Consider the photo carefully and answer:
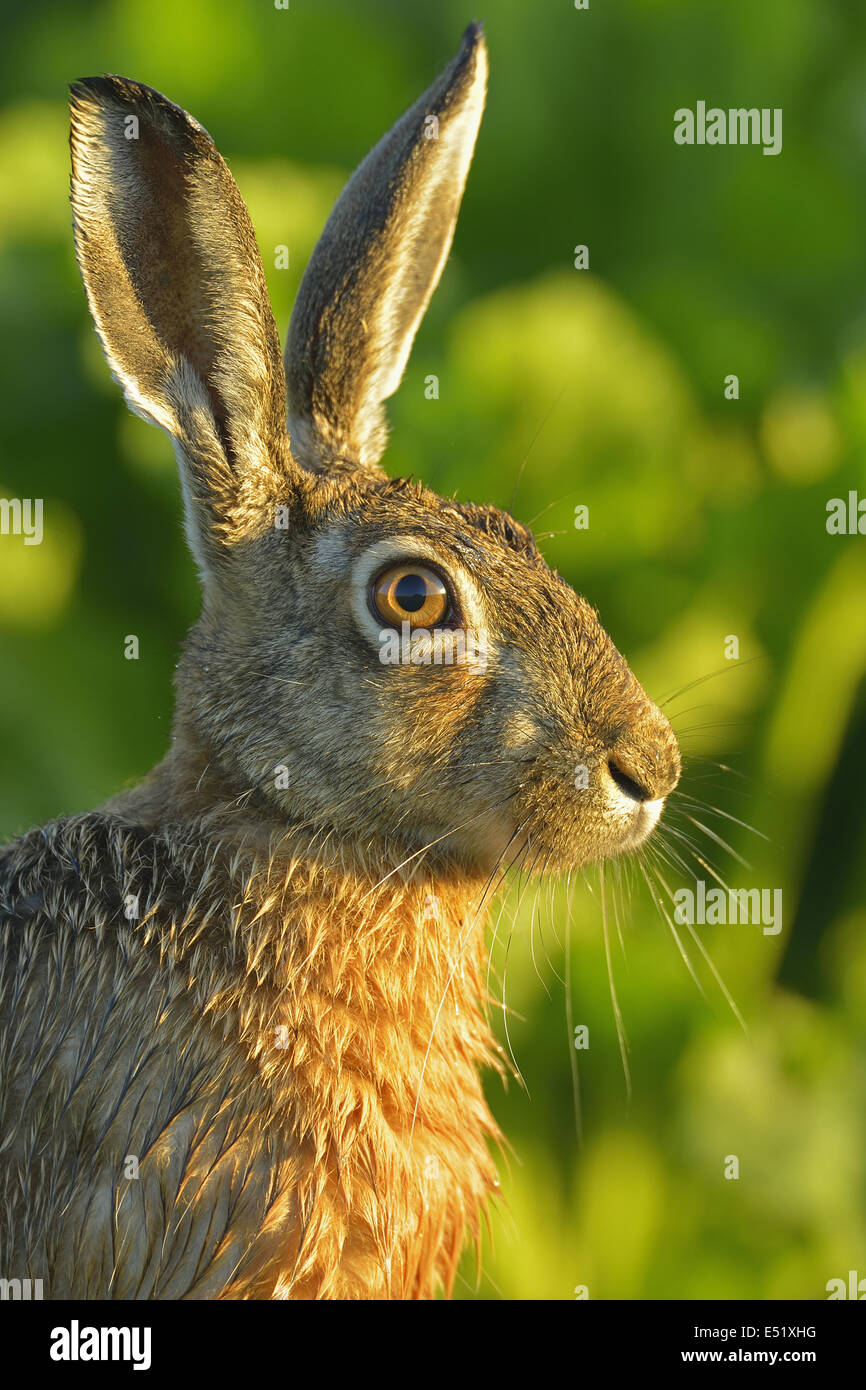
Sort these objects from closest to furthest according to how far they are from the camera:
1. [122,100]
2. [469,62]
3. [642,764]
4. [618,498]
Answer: [122,100] → [642,764] → [469,62] → [618,498]

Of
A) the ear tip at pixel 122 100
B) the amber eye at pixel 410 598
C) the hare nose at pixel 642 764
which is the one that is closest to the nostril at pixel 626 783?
the hare nose at pixel 642 764

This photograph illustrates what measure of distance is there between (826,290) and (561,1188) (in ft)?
4.24

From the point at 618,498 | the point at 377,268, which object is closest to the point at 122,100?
the point at 377,268

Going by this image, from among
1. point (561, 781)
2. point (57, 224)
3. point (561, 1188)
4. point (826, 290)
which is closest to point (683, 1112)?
point (561, 1188)

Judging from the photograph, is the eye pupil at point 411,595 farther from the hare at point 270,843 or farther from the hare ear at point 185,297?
the hare ear at point 185,297

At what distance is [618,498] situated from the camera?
68.8 inches

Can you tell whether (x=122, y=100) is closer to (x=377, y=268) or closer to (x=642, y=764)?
(x=377, y=268)

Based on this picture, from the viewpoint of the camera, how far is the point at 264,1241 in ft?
3.03

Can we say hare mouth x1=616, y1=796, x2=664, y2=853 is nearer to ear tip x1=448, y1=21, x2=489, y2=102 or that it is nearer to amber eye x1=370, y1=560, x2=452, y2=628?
amber eye x1=370, y1=560, x2=452, y2=628

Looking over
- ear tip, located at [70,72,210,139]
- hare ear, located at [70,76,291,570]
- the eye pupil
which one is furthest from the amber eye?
ear tip, located at [70,72,210,139]

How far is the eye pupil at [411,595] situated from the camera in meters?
0.97

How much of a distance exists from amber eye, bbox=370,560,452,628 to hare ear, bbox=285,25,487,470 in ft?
0.71

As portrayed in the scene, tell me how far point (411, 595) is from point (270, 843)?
212mm

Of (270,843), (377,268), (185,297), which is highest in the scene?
(377,268)
